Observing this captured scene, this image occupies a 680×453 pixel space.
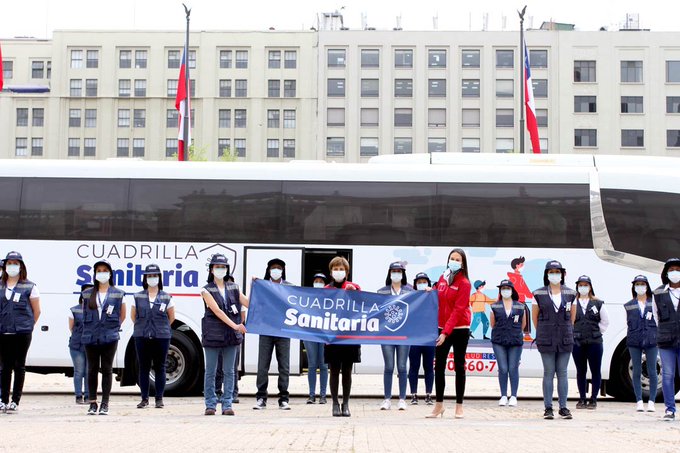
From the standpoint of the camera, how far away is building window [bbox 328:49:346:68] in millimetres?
85312

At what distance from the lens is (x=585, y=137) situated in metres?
82.6

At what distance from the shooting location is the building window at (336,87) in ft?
279

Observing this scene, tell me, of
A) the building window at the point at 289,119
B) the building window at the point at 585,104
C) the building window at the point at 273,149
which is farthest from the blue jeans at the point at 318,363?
the building window at the point at 289,119

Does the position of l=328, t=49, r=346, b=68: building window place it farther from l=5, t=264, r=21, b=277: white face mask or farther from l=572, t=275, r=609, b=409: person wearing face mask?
l=5, t=264, r=21, b=277: white face mask

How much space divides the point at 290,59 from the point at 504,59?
17.5 metres

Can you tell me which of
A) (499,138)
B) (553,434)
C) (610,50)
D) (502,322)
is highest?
(610,50)

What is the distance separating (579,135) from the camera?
3250 inches

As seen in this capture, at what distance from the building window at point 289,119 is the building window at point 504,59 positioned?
669 inches

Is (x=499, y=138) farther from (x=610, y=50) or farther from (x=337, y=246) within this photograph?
(x=337, y=246)

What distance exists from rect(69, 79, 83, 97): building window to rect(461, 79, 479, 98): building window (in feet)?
105

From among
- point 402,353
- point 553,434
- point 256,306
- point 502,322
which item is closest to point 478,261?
point 502,322

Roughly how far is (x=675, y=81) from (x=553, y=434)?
76443 millimetres

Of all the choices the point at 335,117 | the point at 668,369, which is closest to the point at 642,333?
the point at 668,369

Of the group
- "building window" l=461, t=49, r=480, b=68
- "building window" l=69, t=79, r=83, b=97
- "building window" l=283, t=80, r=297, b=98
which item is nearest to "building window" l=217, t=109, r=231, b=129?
"building window" l=283, t=80, r=297, b=98
